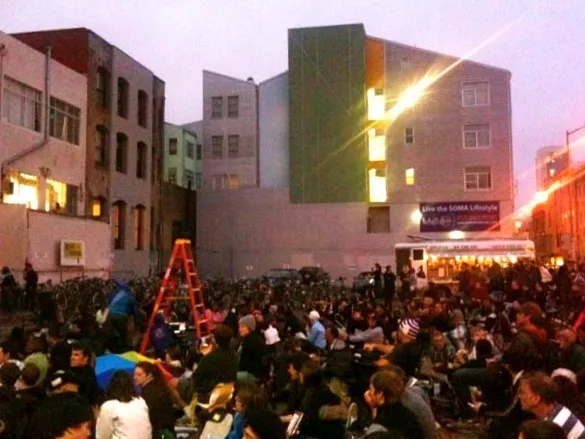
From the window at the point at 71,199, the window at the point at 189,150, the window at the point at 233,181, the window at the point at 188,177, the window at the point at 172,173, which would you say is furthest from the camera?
the window at the point at 189,150

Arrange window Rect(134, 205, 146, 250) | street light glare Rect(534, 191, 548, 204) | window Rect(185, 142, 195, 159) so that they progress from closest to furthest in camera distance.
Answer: window Rect(134, 205, 146, 250) < window Rect(185, 142, 195, 159) < street light glare Rect(534, 191, 548, 204)

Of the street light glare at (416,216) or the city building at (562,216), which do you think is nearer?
the street light glare at (416,216)

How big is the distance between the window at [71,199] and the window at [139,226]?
22.2 feet

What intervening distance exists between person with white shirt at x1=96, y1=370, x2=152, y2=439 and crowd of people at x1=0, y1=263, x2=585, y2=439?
0.01 meters

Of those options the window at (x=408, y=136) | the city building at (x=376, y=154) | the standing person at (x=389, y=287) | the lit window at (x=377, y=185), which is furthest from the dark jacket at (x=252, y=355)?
the window at (x=408, y=136)

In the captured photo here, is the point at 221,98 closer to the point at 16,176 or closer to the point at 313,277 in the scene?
the point at 313,277

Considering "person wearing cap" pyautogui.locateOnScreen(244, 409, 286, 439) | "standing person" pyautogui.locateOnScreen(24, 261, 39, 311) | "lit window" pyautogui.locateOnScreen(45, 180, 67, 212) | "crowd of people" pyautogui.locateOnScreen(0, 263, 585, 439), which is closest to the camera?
"person wearing cap" pyautogui.locateOnScreen(244, 409, 286, 439)

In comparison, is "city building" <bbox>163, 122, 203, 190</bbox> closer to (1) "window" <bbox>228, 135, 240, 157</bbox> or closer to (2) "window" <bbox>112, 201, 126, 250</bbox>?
(1) "window" <bbox>228, 135, 240, 157</bbox>

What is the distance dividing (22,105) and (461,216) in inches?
1009

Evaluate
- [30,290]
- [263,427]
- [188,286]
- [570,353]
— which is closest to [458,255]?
[188,286]

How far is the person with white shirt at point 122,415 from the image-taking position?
5.38m

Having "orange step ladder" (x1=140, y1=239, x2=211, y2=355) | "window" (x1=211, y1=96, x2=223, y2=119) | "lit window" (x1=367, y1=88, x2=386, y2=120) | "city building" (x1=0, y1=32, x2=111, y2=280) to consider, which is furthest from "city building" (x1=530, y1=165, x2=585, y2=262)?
"orange step ladder" (x1=140, y1=239, x2=211, y2=355)

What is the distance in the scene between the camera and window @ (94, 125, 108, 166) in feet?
108

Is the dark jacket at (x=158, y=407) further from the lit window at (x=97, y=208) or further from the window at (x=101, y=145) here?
the window at (x=101, y=145)
